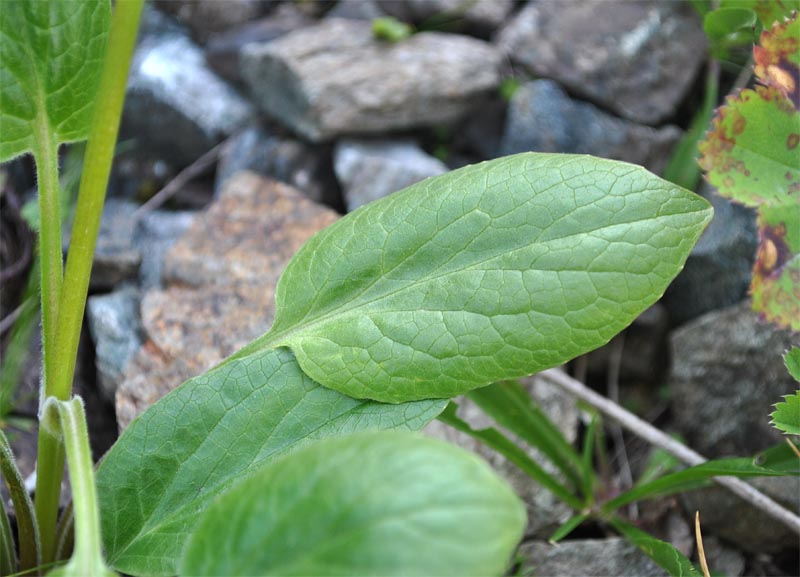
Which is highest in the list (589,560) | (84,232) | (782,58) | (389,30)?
(782,58)

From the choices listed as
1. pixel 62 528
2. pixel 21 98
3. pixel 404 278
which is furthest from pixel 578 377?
pixel 21 98

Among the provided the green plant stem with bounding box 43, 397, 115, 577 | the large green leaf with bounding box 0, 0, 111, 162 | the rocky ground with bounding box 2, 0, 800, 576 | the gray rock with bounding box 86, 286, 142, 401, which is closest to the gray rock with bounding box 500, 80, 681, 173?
the rocky ground with bounding box 2, 0, 800, 576

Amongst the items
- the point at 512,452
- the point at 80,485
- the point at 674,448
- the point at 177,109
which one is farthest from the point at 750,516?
the point at 177,109

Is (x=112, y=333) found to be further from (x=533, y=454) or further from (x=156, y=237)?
(x=533, y=454)

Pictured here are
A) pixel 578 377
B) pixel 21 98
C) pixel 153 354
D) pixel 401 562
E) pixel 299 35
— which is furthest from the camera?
pixel 299 35

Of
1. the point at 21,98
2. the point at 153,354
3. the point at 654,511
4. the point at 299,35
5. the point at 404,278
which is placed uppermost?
the point at 21,98

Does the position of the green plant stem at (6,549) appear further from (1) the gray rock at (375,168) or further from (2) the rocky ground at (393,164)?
(1) the gray rock at (375,168)

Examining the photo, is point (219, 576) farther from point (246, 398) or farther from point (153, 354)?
point (153, 354)
